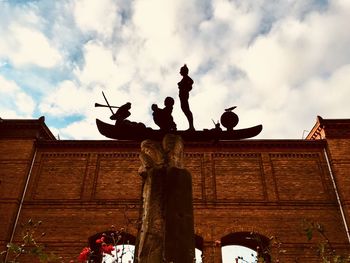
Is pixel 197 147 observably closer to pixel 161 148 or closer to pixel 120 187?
pixel 120 187

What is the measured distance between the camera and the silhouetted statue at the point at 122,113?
361cm

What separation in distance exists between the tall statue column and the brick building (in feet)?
28.8

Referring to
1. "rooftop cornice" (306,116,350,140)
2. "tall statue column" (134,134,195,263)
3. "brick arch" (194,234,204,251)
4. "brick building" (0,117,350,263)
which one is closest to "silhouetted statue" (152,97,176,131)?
"tall statue column" (134,134,195,263)

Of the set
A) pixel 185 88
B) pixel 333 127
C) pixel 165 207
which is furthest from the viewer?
pixel 333 127

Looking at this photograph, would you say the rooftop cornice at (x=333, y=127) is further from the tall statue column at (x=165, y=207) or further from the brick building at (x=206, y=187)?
the tall statue column at (x=165, y=207)

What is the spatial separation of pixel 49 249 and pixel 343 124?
474 inches

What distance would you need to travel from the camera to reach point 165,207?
9.21 feet

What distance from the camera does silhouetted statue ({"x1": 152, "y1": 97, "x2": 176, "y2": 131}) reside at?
3.62 meters

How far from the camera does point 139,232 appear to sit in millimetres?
2793

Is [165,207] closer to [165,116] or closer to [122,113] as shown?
[165,116]

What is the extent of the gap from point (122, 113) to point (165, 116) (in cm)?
47

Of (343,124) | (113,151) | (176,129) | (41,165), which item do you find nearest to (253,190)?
(343,124)

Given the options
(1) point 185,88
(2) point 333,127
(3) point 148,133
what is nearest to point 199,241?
(2) point 333,127

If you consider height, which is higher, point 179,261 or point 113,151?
point 113,151
